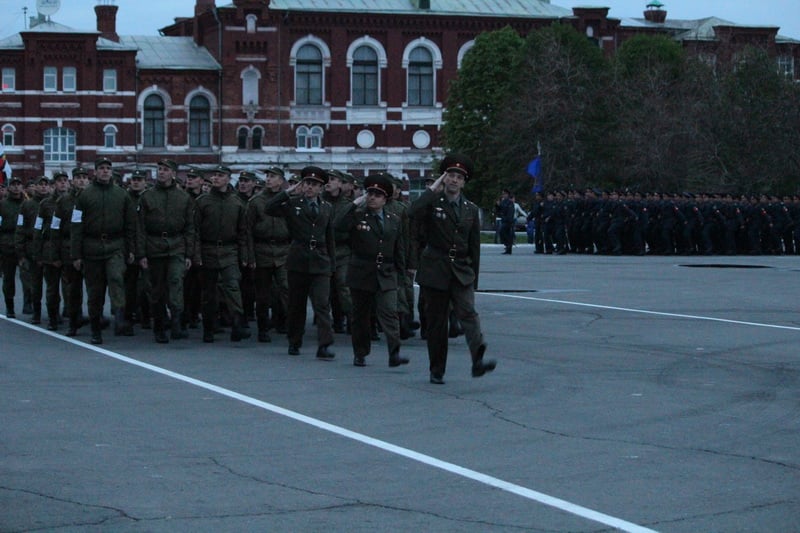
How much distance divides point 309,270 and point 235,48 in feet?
244

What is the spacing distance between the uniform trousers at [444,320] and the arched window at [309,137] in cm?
7751

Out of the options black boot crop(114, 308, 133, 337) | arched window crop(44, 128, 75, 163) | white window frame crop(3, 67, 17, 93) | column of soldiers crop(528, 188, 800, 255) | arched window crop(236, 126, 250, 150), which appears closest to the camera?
black boot crop(114, 308, 133, 337)

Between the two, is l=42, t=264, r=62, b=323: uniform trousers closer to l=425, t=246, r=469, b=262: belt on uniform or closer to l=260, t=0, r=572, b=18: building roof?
l=425, t=246, r=469, b=262: belt on uniform

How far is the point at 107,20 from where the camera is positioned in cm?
9175

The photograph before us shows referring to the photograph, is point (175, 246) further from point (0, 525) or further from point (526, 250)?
point (526, 250)

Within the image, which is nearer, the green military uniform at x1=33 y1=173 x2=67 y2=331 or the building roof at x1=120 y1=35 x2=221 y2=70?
the green military uniform at x1=33 y1=173 x2=67 y2=331

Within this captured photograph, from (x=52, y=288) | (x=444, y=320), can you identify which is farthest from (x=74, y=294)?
(x=444, y=320)

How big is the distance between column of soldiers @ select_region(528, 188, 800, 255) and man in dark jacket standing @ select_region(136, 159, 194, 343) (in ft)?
92.7

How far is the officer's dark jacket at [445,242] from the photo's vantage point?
13.5 metres

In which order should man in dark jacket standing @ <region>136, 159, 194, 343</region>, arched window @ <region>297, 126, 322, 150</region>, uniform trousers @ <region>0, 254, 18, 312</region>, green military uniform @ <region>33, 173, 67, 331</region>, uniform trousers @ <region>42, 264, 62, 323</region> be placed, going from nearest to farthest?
man in dark jacket standing @ <region>136, 159, 194, 343</region> < green military uniform @ <region>33, 173, 67, 331</region> < uniform trousers @ <region>42, 264, 62, 323</region> < uniform trousers @ <region>0, 254, 18, 312</region> < arched window @ <region>297, 126, 322, 150</region>

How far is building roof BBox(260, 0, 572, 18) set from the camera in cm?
9094

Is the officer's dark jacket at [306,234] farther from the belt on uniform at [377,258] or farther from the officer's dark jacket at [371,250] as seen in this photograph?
the belt on uniform at [377,258]

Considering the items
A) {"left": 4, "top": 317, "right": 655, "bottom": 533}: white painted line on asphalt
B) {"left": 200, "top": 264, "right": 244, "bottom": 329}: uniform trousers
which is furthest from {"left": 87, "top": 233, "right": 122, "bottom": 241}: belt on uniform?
{"left": 4, "top": 317, "right": 655, "bottom": 533}: white painted line on asphalt

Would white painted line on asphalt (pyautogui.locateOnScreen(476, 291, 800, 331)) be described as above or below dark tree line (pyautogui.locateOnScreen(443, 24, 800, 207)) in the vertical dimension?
below
